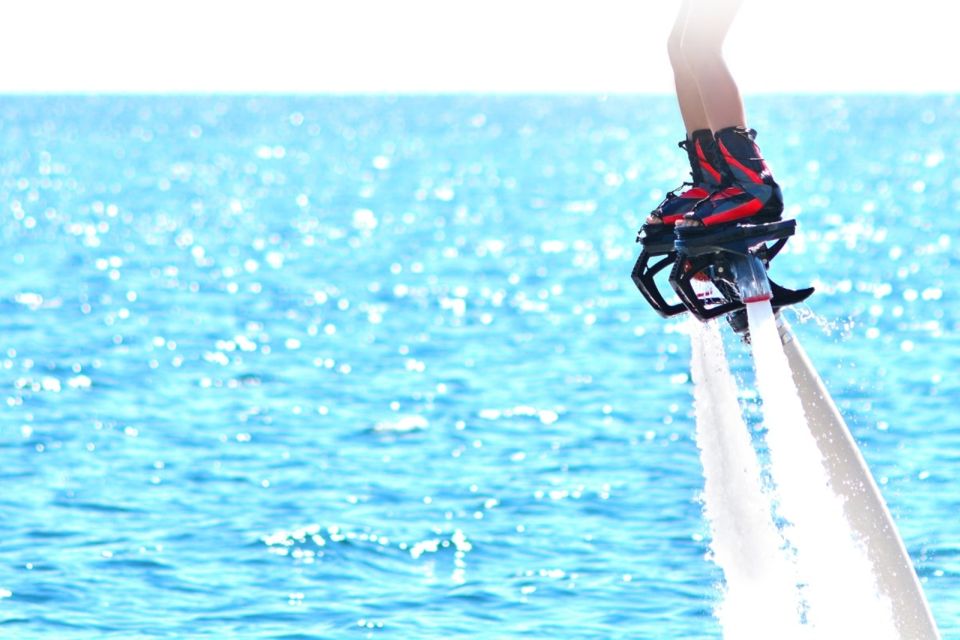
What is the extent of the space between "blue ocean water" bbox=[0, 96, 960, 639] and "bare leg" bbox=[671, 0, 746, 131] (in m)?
1.38

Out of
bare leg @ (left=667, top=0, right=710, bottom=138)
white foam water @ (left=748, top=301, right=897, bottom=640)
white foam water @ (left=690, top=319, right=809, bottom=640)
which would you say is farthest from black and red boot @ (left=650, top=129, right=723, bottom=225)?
white foam water @ (left=690, top=319, right=809, bottom=640)

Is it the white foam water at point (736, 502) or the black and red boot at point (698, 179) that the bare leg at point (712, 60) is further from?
the white foam water at point (736, 502)

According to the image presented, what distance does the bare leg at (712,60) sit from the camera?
8570 mm

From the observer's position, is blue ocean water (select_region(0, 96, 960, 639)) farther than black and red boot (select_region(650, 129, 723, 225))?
Yes

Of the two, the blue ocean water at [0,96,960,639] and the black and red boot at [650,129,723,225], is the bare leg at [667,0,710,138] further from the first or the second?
the blue ocean water at [0,96,960,639]

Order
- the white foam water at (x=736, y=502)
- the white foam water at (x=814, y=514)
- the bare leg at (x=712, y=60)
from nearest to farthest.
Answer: the bare leg at (x=712, y=60), the white foam water at (x=814, y=514), the white foam water at (x=736, y=502)

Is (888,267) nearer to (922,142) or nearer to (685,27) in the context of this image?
(685,27)

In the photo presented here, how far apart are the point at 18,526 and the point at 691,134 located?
503 inches

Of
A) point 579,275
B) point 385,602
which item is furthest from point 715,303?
point 579,275

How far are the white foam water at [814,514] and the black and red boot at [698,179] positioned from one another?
25.5 inches

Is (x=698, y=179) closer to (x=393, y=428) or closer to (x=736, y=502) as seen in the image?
(x=736, y=502)

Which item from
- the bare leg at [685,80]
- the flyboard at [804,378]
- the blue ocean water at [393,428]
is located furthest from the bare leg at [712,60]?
the blue ocean water at [393,428]

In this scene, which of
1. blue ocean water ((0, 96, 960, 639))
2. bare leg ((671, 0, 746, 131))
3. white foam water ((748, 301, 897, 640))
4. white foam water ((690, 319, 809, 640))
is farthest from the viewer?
blue ocean water ((0, 96, 960, 639))

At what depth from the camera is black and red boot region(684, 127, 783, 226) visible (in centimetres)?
862
